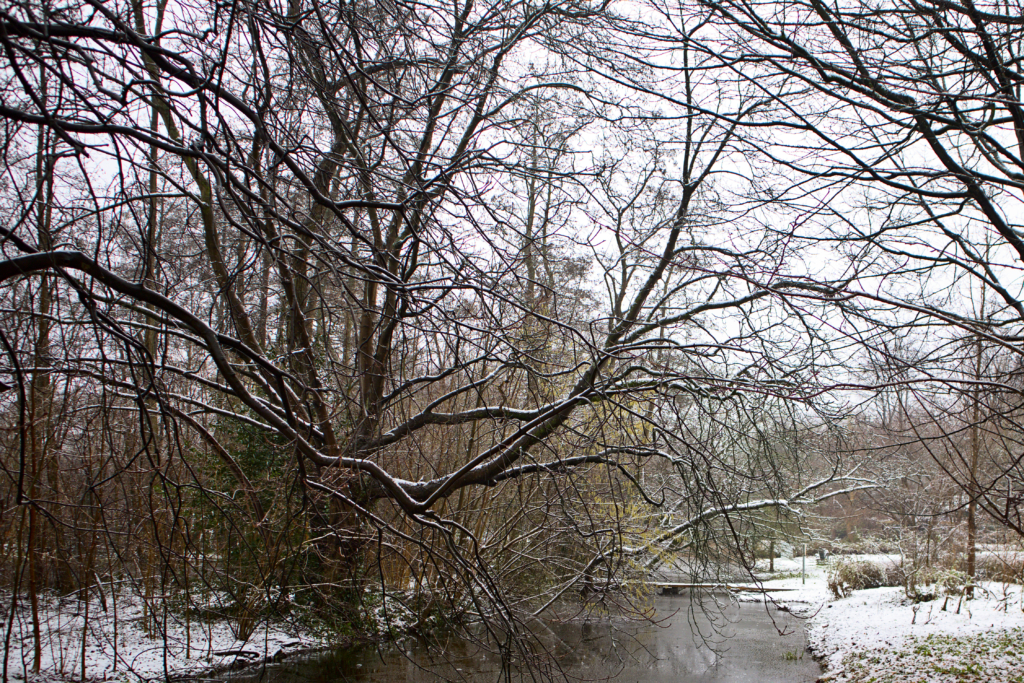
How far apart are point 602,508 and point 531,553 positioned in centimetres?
120

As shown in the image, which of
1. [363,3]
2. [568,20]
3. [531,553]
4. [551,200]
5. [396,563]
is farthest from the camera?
[396,563]

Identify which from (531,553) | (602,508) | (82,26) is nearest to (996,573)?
(602,508)

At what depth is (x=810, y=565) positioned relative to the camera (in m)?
25.4

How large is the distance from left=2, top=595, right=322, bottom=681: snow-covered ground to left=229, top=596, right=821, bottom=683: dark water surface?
1.51ft

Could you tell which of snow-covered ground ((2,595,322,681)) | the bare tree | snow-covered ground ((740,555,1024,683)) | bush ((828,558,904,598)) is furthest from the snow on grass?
snow-covered ground ((2,595,322,681))

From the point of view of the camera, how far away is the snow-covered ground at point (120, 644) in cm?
644

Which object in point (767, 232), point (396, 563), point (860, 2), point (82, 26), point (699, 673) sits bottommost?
point (699, 673)

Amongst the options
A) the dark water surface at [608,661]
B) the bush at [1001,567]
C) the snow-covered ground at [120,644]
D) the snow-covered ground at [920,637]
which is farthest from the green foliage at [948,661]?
the snow-covered ground at [120,644]

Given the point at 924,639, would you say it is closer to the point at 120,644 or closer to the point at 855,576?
the point at 855,576

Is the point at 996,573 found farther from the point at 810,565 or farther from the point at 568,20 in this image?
the point at 810,565

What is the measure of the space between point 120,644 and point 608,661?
5.65m

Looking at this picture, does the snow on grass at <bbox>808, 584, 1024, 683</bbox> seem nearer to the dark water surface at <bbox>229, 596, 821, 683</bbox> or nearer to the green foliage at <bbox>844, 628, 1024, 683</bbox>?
the green foliage at <bbox>844, 628, 1024, 683</bbox>

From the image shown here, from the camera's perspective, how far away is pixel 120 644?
738cm

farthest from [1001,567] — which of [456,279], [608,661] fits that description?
[456,279]
